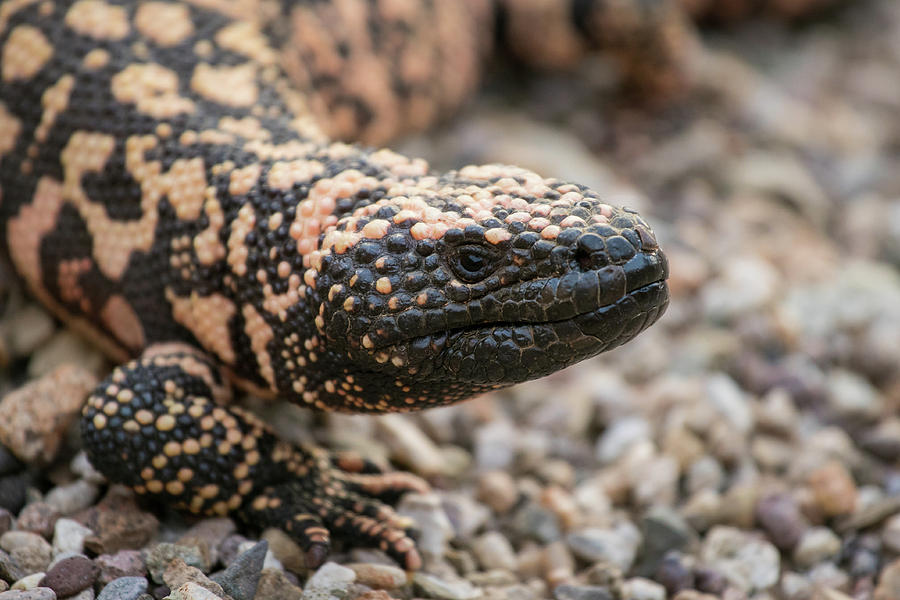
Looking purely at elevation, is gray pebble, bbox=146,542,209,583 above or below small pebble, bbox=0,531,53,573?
above

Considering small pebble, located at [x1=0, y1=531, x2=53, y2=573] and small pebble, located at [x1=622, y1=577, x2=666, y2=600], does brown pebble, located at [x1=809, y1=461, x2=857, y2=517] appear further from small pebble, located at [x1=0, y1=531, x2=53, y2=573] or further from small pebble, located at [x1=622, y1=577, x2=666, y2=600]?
small pebble, located at [x1=0, y1=531, x2=53, y2=573]

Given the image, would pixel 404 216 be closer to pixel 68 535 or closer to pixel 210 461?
pixel 210 461

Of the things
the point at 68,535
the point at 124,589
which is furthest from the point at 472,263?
the point at 68,535

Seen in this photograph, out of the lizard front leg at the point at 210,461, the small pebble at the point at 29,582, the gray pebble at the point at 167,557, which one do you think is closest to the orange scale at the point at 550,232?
the lizard front leg at the point at 210,461

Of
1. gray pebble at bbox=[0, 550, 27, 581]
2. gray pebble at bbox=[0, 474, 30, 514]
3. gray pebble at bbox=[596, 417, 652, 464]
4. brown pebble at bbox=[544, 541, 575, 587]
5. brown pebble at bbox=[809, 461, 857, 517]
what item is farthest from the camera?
gray pebble at bbox=[596, 417, 652, 464]

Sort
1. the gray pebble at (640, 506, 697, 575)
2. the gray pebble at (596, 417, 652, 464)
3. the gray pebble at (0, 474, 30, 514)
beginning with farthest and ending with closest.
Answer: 1. the gray pebble at (596, 417, 652, 464)
2. the gray pebble at (640, 506, 697, 575)
3. the gray pebble at (0, 474, 30, 514)

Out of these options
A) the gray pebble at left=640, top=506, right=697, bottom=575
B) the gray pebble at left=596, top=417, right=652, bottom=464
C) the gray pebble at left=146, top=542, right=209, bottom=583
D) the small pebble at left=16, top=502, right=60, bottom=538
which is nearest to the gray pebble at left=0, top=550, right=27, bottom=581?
the small pebble at left=16, top=502, right=60, bottom=538
